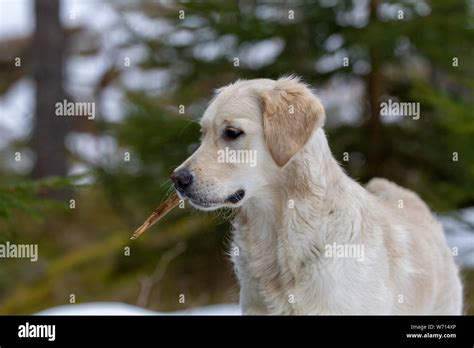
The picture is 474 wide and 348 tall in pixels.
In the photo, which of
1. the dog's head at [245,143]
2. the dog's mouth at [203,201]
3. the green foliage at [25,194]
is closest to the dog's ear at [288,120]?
the dog's head at [245,143]

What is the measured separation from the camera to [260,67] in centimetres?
1033

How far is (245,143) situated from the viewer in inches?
182

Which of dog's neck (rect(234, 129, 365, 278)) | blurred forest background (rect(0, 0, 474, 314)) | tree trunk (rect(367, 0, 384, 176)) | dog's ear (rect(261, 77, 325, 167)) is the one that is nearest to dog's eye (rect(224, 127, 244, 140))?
dog's ear (rect(261, 77, 325, 167))

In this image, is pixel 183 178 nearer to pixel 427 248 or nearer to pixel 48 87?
pixel 427 248

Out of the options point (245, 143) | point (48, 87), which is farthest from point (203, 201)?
point (48, 87)

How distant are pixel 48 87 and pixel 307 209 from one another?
1124 cm

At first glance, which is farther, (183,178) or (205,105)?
(205,105)

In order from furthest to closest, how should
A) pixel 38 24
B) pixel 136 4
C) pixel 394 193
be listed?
1. pixel 136 4
2. pixel 38 24
3. pixel 394 193

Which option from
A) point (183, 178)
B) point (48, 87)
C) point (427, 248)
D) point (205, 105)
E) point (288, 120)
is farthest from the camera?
point (48, 87)

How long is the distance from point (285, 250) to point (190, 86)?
22.6 ft

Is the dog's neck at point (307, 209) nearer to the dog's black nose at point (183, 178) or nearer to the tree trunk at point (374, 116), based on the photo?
the dog's black nose at point (183, 178)

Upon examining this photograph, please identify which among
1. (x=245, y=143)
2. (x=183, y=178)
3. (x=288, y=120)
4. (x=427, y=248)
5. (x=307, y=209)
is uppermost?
(x=288, y=120)
